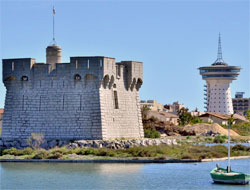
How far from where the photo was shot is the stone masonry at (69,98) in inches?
1841

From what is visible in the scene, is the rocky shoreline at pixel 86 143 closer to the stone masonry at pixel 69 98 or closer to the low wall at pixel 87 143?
the low wall at pixel 87 143

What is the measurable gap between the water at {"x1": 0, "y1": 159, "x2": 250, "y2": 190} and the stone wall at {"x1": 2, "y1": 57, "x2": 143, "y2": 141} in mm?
4129

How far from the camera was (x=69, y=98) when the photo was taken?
47.5m

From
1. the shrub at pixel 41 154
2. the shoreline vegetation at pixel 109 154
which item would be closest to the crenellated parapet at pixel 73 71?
the shoreline vegetation at pixel 109 154

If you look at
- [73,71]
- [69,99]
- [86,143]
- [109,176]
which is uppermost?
[73,71]

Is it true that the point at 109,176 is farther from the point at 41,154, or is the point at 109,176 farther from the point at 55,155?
the point at 41,154

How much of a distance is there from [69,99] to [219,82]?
97678 mm

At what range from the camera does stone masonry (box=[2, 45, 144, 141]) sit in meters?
46.8

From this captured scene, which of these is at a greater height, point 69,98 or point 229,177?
point 69,98

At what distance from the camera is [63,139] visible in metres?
47.2

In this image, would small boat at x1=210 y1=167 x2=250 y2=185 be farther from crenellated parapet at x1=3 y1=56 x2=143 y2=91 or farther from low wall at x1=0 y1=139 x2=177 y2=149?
crenellated parapet at x1=3 y1=56 x2=143 y2=91

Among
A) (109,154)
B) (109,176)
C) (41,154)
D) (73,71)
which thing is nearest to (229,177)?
(109,176)

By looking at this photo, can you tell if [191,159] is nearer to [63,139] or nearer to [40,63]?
[63,139]

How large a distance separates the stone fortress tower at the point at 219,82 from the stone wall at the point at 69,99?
91317mm
